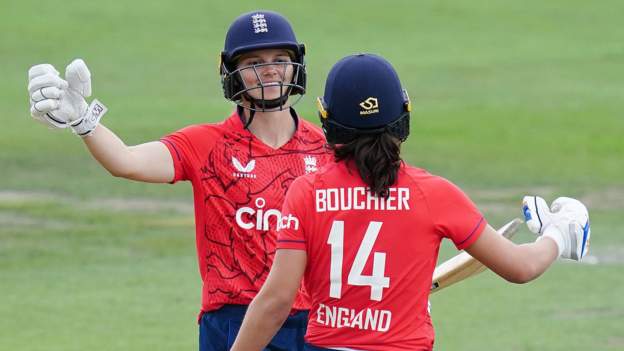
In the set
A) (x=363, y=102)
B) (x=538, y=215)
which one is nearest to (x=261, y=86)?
(x=363, y=102)

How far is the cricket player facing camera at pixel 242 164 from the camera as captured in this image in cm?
535

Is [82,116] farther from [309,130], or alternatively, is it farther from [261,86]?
[309,130]

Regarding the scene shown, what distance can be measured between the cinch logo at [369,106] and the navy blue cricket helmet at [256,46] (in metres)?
1.24

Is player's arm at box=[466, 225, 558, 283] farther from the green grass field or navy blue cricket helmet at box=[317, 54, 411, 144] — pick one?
the green grass field

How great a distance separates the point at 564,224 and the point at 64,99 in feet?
5.85

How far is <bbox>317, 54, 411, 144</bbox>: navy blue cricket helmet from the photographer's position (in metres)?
4.30

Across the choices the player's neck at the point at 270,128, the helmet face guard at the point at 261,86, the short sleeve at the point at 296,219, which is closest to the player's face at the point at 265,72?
the helmet face guard at the point at 261,86

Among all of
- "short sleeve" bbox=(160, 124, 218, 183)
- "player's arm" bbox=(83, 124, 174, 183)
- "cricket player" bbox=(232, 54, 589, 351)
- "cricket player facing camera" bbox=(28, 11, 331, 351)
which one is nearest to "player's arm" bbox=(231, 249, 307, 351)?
"cricket player" bbox=(232, 54, 589, 351)

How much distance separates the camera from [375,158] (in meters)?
4.27

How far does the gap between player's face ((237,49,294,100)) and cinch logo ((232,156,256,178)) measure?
254 millimetres

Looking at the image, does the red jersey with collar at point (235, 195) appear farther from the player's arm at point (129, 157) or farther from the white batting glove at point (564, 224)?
the white batting glove at point (564, 224)

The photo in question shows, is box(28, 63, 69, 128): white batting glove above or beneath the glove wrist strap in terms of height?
above

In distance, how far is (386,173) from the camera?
4.25 meters

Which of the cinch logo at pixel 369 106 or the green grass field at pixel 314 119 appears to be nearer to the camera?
the cinch logo at pixel 369 106
